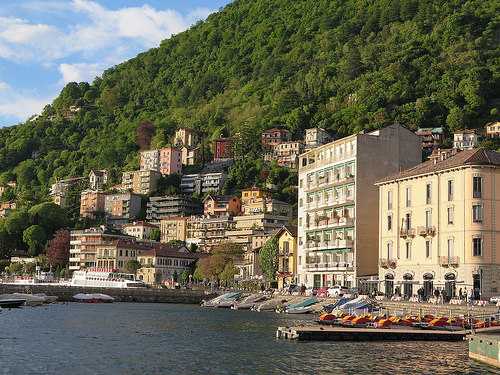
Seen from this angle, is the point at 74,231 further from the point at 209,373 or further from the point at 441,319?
the point at 209,373

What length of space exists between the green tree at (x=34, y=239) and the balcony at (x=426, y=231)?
129309 mm

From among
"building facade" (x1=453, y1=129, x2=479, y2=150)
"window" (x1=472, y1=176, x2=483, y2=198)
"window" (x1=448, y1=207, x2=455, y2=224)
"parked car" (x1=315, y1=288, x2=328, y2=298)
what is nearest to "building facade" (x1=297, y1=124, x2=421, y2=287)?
"parked car" (x1=315, y1=288, x2=328, y2=298)

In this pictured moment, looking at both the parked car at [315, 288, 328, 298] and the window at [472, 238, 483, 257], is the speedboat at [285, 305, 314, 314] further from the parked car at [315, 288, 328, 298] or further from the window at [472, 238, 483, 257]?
the window at [472, 238, 483, 257]

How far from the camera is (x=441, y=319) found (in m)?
58.1

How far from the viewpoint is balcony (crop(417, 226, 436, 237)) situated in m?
79.8

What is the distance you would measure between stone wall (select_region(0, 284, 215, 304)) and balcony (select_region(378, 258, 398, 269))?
40.8m

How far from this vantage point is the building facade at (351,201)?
9650cm

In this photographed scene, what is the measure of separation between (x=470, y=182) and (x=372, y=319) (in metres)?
21.6

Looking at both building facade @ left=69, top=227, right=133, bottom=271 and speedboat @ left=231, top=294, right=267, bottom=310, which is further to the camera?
building facade @ left=69, top=227, right=133, bottom=271

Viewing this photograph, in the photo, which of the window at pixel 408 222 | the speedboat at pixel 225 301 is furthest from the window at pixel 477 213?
the speedboat at pixel 225 301

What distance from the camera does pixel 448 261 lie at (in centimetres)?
7712

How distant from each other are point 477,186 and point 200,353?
39.2 m

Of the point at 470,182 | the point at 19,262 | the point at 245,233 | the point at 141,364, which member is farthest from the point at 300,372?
the point at 19,262

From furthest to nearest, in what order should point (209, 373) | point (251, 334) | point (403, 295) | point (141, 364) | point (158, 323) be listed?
point (403, 295)
point (158, 323)
point (251, 334)
point (141, 364)
point (209, 373)
